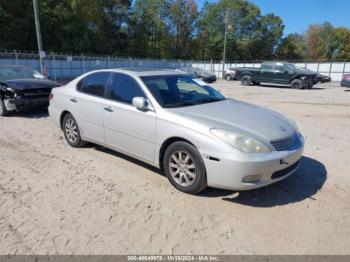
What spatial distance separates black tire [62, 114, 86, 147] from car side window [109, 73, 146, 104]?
1188 millimetres

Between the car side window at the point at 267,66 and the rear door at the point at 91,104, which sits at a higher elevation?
the car side window at the point at 267,66

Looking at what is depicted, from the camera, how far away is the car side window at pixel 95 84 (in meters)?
5.15

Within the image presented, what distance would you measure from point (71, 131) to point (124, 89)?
1683 mm

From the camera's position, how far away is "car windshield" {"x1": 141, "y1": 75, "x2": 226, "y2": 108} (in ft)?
14.6

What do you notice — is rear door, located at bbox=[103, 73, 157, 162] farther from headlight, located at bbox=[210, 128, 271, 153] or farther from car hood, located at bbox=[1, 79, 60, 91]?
car hood, located at bbox=[1, 79, 60, 91]

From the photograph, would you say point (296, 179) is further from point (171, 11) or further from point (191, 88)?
point (171, 11)

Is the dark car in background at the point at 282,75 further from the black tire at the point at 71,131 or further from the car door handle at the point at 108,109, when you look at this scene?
the car door handle at the point at 108,109

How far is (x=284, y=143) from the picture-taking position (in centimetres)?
383

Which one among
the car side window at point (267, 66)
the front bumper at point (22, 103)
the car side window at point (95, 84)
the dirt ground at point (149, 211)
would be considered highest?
the car side window at point (267, 66)

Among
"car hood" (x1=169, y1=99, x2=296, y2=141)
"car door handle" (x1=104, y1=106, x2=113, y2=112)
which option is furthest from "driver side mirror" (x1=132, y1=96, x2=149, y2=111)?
"car door handle" (x1=104, y1=106, x2=113, y2=112)

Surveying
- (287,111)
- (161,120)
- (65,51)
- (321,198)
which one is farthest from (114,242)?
(65,51)

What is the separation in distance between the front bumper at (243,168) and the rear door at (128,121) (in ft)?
3.25

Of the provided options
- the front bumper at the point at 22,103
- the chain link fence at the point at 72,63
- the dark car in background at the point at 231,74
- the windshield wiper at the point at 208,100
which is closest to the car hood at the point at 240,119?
the windshield wiper at the point at 208,100

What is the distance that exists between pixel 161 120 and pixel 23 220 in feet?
6.51
